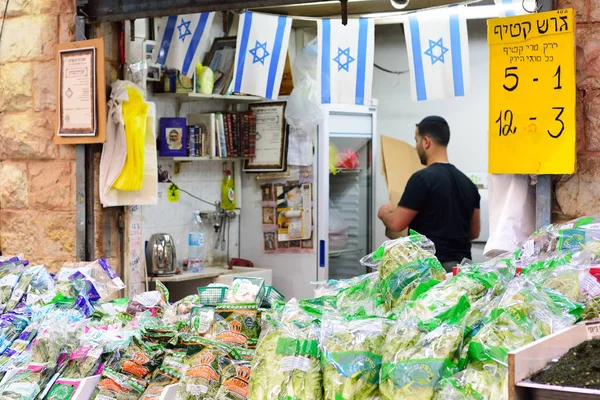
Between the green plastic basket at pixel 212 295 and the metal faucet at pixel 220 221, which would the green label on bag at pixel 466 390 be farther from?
the metal faucet at pixel 220 221

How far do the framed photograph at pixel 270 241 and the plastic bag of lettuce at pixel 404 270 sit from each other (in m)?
4.54

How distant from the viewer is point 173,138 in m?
6.27

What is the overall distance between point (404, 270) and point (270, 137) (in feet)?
14.9

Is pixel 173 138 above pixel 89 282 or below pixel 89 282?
above

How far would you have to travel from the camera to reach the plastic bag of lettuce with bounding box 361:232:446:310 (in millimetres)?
2328

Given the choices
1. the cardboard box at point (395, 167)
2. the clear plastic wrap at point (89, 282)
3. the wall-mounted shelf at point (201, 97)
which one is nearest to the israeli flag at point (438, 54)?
the clear plastic wrap at point (89, 282)

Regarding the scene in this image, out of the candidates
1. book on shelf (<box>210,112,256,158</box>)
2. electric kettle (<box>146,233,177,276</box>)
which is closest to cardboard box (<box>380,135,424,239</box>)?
book on shelf (<box>210,112,256,158</box>)

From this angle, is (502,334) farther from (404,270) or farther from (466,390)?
(404,270)

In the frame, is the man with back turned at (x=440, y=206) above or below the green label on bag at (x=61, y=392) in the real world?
above

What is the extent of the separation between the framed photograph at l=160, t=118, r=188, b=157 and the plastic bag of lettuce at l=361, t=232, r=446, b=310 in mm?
4018

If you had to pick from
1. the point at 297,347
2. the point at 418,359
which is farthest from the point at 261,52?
the point at 418,359

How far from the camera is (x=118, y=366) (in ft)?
8.77

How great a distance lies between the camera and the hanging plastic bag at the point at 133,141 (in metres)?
4.74

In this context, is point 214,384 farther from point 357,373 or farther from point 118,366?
point 357,373
